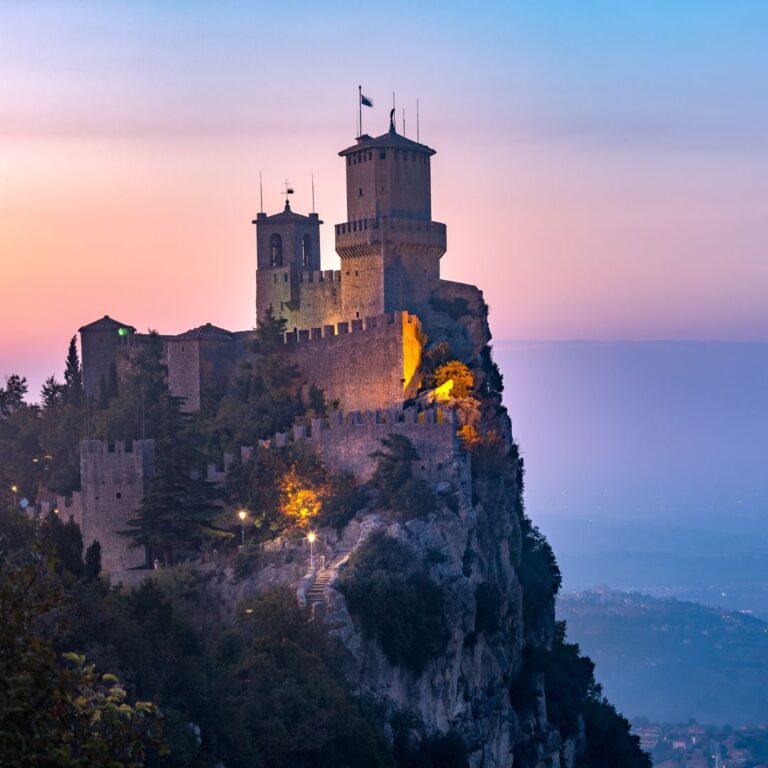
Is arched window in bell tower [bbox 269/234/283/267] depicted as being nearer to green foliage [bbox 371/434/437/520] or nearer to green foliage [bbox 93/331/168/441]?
green foliage [bbox 93/331/168/441]

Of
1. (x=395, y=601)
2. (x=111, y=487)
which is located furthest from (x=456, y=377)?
(x=395, y=601)

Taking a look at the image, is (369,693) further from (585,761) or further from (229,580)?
(585,761)

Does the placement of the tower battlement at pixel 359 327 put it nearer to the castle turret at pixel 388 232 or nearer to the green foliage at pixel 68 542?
the castle turret at pixel 388 232

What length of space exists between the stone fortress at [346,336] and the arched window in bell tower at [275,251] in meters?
0.04

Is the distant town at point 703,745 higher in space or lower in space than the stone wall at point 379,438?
lower

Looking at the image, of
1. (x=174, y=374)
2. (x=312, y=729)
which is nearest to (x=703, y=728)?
→ (x=174, y=374)

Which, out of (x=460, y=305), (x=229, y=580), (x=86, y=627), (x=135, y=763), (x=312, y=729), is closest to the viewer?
(x=135, y=763)

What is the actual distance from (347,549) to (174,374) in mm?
14223

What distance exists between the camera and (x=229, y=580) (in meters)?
59.6

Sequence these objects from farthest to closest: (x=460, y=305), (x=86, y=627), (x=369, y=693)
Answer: (x=460, y=305) < (x=369, y=693) < (x=86, y=627)

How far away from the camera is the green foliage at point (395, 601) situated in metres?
56.3

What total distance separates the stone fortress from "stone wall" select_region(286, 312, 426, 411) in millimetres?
36

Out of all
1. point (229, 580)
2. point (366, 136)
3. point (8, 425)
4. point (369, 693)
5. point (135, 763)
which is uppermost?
point (366, 136)

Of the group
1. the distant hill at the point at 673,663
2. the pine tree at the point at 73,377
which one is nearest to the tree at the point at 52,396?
the pine tree at the point at 73,377
